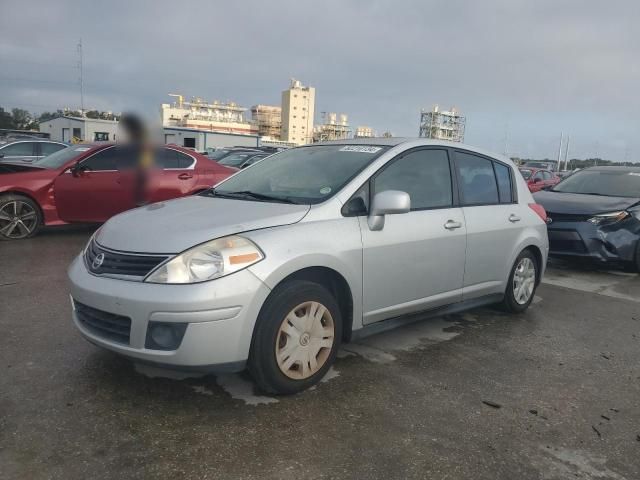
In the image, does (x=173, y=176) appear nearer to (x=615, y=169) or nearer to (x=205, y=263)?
(x=205, y=263)

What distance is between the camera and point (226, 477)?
91.0 inches

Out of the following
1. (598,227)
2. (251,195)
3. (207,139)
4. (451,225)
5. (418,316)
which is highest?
(207,139)

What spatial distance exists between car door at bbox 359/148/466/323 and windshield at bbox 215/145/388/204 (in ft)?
0.76

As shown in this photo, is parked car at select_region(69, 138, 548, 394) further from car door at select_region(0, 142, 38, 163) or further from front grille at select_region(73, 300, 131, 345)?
car door at select_region(0, 142, 38, 163)

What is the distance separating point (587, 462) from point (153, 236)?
2.56 metres

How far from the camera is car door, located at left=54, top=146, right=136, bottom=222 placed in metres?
7.62

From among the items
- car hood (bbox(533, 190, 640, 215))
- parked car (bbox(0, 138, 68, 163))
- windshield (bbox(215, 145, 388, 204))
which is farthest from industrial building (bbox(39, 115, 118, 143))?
windshield (bbox(215, 145, 388, 204))

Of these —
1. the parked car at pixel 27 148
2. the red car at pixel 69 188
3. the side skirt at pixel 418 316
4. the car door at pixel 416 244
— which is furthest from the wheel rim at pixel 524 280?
the parked car at pixel 27 148

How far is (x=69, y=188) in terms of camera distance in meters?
7.60

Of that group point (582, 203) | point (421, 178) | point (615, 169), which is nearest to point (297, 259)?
point (421, 178)

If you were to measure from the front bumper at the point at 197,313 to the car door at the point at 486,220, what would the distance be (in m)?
2.15

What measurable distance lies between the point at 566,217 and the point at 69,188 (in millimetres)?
7096

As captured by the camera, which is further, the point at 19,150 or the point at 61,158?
the point at 19,150

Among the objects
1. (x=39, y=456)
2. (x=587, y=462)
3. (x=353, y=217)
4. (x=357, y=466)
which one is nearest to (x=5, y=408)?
(x=39, y=456)
